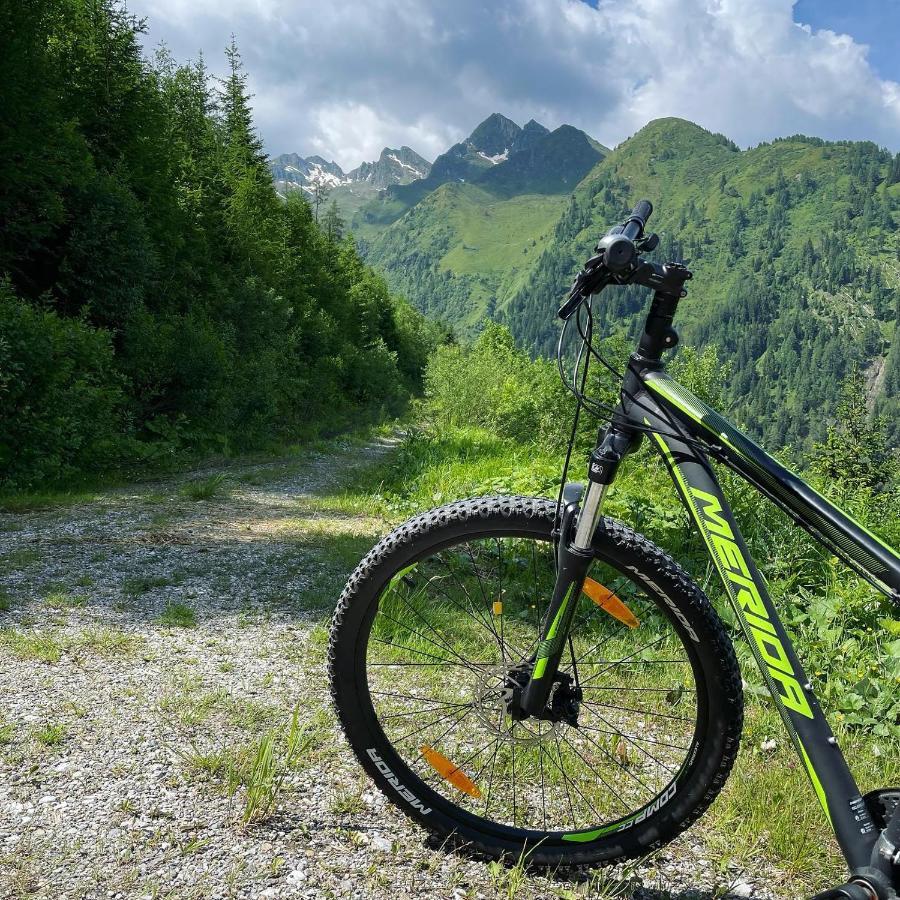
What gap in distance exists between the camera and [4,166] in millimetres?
15242

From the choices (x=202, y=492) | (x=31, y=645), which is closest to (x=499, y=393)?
(x=202, y=492)

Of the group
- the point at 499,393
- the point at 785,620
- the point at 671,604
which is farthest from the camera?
the point at 499,393

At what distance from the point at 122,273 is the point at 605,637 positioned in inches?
759

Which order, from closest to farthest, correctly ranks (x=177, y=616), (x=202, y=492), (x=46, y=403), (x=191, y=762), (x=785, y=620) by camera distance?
1. (x=191, y=762)
2. (x=785, y=620)
3. (x=177, y=616)
4. (x=202, y=492)
5. (x=46, y=403)

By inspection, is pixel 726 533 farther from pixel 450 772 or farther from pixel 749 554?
pixel 450 772

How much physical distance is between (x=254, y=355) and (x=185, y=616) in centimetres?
2471

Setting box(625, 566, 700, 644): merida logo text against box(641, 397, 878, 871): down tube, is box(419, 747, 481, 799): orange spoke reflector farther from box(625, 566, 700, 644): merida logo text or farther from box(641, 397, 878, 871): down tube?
box(641, 397, 878, 871): down tube

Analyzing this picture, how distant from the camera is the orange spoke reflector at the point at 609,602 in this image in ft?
7.99

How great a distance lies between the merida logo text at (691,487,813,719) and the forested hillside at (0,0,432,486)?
11.5m

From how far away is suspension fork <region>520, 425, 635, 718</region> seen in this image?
89.1 inches

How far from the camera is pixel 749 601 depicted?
216 centimetres

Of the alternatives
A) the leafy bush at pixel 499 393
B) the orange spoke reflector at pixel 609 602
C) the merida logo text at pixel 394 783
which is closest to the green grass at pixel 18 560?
the merida logo text at pixel 394 783

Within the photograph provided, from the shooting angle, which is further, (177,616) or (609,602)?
(177,616)

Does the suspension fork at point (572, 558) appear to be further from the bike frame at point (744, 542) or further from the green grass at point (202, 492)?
the green grass at point (202, 492)
